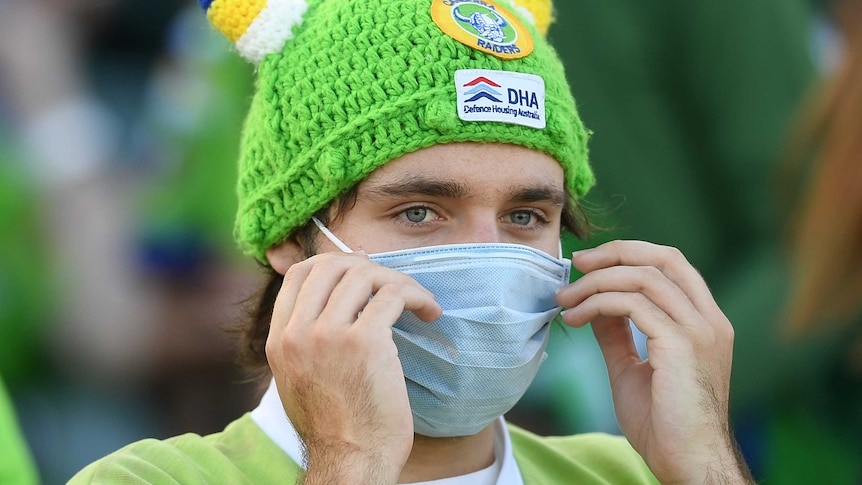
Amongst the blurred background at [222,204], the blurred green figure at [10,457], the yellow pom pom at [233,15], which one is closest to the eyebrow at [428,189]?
the yellow pom pom at [233,15]

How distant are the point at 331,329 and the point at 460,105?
65cm

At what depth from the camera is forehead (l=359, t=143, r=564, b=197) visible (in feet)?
10.6

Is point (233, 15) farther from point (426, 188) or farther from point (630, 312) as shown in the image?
point (630, 312)

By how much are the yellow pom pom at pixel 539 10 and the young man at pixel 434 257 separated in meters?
0.22

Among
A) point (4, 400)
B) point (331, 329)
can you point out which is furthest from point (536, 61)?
point (4, 400)

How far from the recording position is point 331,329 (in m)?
2.92

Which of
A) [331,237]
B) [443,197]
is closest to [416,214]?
[443,197]

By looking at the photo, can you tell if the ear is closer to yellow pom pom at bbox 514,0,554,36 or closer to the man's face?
the man's face

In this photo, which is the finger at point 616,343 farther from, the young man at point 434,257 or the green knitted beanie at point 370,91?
the green knitted beanie at point 370,91

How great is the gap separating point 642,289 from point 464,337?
0.47 metres

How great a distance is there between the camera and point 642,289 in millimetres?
3303

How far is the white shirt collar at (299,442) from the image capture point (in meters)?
3.25

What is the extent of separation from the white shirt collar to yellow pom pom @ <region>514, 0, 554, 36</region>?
3.56ft

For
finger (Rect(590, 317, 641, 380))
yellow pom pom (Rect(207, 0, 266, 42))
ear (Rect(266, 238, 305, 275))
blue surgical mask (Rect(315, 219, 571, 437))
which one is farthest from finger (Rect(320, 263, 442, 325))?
yellow pom pom (Rect(207, 0, 266, 42))
